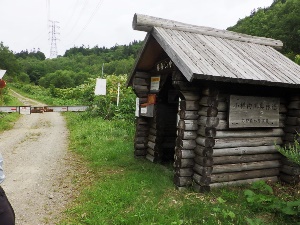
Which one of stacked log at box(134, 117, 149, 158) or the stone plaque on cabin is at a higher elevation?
the stone plaque on cabin

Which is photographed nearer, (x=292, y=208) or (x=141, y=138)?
(x=292, y=208)

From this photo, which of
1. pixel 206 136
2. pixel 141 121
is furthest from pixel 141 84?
pixel 206 136

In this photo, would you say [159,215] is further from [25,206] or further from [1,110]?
[1,110]

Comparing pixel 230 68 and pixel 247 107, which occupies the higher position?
pixel 230 68

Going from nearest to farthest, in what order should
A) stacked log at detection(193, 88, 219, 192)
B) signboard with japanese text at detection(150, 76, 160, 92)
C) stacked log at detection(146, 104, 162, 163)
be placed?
stacked log at detection(193, 88, 219, 192)
signboard with japanese text at detection(150, 76, 160, 92)
stacked log at detection(146, 104, 162, 163)

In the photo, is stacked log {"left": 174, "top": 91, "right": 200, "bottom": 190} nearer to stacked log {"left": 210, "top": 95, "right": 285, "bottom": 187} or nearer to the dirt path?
stacked log {"left": 210, "top": 95, "right": 285, "bottom": 187}

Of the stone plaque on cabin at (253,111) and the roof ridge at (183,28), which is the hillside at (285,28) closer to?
the roof ridge at (183,28)

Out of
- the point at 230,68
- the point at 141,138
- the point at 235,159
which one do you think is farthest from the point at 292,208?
the point at 141,138

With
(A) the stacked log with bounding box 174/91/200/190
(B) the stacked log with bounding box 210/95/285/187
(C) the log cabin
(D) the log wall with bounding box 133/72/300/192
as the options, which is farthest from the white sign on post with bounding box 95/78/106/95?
(B) the stacked log with bounding box 210/95/285/187

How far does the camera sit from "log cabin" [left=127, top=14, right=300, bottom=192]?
19.5 feet

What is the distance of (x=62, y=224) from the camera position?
16.3 ft

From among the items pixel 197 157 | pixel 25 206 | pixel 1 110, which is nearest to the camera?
pixel 25 206

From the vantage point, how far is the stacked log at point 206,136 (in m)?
5.92

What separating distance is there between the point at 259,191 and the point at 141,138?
415 centimetres
